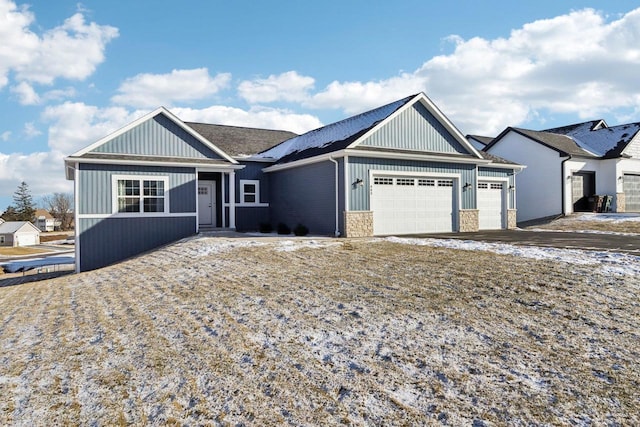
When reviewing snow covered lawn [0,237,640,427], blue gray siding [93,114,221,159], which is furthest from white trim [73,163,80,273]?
snow covered lawn [0,237,640,427]

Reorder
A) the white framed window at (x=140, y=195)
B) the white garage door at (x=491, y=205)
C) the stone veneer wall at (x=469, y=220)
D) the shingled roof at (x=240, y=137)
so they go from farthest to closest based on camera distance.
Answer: the shingled roof at (x=240, y=137) < the white garage door at (x=491, y=205) < the stone veneer wall at (x=469, y=220) < the white framed window at (x=140, y=195)

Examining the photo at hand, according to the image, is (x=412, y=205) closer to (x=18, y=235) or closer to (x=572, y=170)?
(x=572, y=170)

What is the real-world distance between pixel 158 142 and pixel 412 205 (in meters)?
10.3

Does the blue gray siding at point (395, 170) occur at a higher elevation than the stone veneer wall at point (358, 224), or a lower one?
higher

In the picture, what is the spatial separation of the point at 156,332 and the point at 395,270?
4675 mm

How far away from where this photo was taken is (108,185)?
15.9m

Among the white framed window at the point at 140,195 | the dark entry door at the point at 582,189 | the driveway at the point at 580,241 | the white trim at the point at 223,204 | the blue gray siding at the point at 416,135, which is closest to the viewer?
the driveway at the point at 580,241

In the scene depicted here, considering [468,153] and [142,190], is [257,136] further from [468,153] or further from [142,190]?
[468,153]

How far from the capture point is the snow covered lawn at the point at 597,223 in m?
18.2

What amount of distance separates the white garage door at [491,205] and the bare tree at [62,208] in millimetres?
95257

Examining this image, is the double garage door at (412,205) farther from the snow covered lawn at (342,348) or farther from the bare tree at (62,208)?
the bare tree at (62,208)

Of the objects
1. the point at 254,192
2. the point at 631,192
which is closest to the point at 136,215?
the point at 254,192

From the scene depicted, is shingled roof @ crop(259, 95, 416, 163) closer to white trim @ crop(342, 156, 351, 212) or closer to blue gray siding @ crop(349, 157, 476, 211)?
white trim @ crop(342, 156, 351, 212)

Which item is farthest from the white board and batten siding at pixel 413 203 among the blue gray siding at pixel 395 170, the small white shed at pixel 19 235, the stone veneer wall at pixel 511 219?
the small white shed at pixel 19 235
